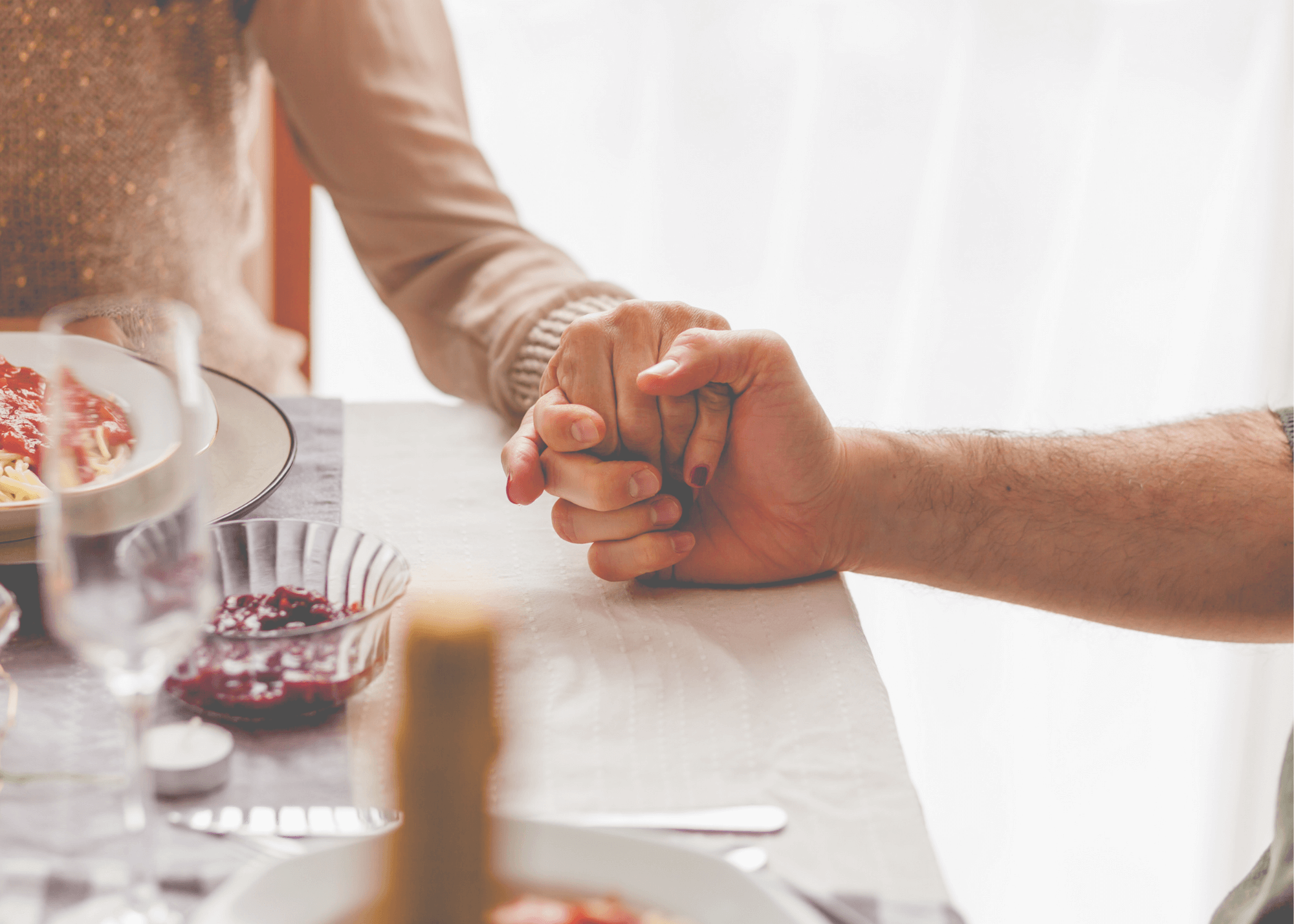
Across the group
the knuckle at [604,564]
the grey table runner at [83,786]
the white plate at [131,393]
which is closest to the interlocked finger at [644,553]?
the knuckle at [604,564]

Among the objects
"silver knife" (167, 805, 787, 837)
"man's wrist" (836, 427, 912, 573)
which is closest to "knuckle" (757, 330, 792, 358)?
"man's wrist" (836, 427, 912, 573)

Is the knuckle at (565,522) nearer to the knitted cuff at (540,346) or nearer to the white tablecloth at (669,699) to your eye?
the white tablecloth at (669,699)

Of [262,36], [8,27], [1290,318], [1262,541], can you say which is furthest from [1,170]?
[1290,318]

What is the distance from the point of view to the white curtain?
1.70m

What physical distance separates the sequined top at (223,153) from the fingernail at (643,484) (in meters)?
0.34

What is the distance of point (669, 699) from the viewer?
0.60 metres

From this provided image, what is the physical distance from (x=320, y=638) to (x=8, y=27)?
84cm

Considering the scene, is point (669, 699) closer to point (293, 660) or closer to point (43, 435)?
point (293, 660)

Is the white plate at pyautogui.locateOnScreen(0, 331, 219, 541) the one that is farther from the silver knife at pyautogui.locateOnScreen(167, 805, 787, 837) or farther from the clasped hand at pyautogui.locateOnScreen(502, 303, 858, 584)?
the clasped hand at pyautogui.locateOnScreen(502, 303, 858, 584)

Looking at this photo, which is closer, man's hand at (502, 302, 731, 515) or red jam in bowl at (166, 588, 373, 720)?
red jam in bowl at (166, 588, 373, 720)

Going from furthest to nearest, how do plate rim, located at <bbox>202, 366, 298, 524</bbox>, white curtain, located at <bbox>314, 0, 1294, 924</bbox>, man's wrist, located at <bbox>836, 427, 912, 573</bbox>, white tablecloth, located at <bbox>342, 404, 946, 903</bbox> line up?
white curtain, located at <bbox>314, 0, 1294, 924</bbox> → man's wrist, located at <bbox>836, 427, 912, 573</bbox> → plate rim, located at <bbox>202, 366, 298, 524</bbox> → white tablecloth, located at <bbox>342, 404, 946, 903</bbox>

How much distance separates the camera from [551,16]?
1768 millimetres

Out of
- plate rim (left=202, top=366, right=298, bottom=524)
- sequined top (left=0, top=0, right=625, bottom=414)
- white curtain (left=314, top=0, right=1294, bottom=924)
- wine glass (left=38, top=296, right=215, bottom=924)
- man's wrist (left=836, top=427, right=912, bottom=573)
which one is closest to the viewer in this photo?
wine glass (left=38, top=296, right=215, bottom=924)

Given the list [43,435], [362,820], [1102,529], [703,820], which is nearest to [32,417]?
[43,435]
